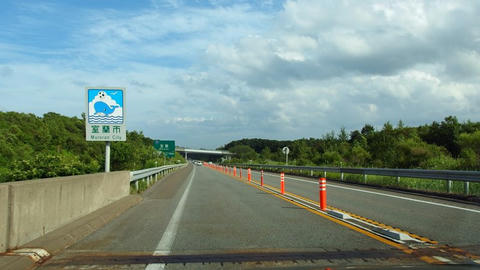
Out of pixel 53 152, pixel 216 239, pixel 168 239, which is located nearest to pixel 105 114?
pixel 53 152

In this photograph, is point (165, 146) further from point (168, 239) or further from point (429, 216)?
point (168, 239)

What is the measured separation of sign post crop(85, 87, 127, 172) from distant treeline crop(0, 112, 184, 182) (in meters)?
1.87

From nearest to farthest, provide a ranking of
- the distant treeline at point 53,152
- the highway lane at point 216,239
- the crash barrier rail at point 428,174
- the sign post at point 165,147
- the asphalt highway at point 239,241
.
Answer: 1. the asphalt highway at point 239,241
2. the highway lane at point 216,239
3. the crash barrier rail at point 428,174
4. the distant treeline at point 53,152
5. the sign post at point 165,147

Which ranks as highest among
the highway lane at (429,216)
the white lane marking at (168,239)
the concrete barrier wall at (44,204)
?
the concrete barrier wall at (44,204)

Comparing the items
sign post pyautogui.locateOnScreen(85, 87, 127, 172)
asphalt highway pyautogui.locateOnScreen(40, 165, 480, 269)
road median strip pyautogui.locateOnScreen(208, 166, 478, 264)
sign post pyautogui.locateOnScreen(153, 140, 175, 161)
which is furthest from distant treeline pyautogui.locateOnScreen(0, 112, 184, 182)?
road median strip pyautogui.locateOnScreen(208, 166, 478, 264)

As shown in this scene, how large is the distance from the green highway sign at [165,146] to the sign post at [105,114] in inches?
1751

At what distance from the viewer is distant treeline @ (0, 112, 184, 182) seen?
17078 millimetres

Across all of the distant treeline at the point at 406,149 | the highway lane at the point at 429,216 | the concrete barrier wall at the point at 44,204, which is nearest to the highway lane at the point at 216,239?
the concrete barrier wall at the point at 44,204

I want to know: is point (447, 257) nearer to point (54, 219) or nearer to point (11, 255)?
point (11, 255)

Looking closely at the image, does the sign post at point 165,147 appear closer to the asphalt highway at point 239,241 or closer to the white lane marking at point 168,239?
the asphalt highway at point 239,241

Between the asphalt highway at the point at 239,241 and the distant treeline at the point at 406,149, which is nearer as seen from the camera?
the asphalt highway at the point at 239,241

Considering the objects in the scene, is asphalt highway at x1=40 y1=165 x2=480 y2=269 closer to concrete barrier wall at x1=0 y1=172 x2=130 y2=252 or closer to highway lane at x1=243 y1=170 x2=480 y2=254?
highway lane at x1=243 y1=170 x2=480 y2=254

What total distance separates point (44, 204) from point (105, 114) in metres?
9.36

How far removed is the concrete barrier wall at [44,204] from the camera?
677 cm
